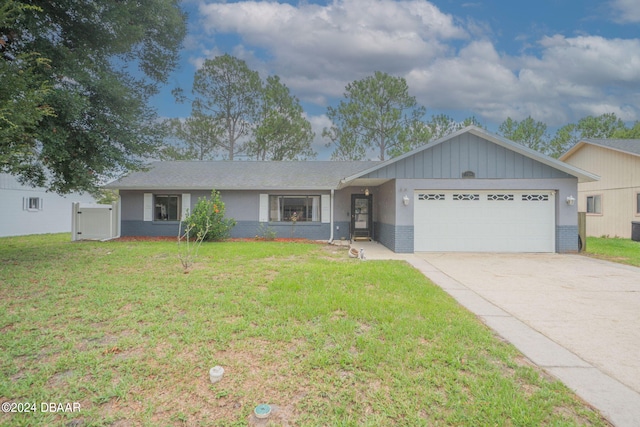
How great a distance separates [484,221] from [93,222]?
15.5 m

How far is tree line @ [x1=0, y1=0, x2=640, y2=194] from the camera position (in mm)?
7438

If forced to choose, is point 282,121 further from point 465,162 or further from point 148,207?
point 465,162

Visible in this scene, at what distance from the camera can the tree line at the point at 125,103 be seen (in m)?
7.44

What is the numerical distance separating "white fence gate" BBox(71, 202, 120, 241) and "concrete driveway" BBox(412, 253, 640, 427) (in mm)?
12601

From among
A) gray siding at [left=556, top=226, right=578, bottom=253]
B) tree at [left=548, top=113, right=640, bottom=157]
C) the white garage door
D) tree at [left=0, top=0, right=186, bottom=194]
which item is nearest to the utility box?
gray siding at [left=556, top=226, right=578, bottom=253]

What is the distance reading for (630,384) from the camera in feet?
8.91

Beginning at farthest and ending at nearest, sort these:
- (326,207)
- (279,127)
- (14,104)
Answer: (279,127) → (326,207) → (14,104)

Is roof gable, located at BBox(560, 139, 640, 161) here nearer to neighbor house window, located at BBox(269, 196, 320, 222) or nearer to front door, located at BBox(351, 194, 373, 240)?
front door, located at BBox(351, 194, 373, 240)

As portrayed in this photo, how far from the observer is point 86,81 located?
8719 millimetres

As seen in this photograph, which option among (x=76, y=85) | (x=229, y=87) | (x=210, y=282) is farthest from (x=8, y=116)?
(x=229, y=87)

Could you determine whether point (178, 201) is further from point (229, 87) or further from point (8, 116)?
point (229, 87)

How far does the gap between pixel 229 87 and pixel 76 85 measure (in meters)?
14.4

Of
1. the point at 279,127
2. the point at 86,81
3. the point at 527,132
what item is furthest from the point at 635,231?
the point at 86,81

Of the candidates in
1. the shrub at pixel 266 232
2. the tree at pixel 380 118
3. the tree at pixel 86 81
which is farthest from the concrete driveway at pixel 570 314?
the tree at pixel 380 118
